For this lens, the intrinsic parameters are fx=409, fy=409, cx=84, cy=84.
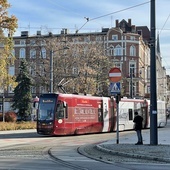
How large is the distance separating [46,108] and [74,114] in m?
2.35

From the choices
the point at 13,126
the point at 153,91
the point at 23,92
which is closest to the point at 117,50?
the point at 23,92

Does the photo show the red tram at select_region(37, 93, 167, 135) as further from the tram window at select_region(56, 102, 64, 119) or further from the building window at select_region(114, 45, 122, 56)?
the building window at select_region(114, 45, 122, 56)

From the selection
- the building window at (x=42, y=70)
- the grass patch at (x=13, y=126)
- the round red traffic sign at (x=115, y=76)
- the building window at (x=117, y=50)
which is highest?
the building window at (x=117, y=50)

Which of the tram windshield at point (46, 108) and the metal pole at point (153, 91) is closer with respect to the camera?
the metal pole at point (153, 91)

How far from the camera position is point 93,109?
34.0 meters

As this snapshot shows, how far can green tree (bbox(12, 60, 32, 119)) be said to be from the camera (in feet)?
207

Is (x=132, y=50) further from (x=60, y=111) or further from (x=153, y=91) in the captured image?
(x=153, y=91)

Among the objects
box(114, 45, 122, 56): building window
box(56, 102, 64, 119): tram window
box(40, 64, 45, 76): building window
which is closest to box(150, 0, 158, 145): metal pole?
box(56, 102, 64, 119): tram window

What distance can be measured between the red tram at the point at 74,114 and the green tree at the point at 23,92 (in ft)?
91.9

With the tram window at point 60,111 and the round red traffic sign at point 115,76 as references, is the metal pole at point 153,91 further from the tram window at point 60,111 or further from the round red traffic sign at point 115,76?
the tram window at point 60,111

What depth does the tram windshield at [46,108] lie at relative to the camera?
30.2 meters

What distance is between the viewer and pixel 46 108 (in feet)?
100

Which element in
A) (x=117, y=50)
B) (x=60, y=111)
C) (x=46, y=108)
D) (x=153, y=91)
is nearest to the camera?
(x=153, y=91)

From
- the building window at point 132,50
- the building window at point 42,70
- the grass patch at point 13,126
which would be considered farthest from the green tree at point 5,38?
the building window at point 132,50
